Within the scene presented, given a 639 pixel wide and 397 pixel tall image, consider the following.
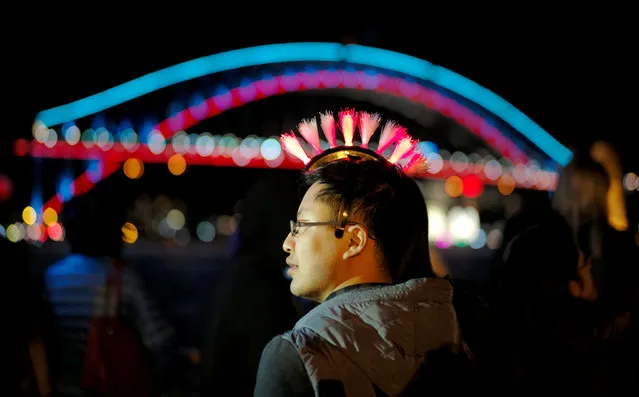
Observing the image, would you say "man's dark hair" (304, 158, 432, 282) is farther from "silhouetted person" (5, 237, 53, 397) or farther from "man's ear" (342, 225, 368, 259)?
"silhouetted person" (5, 237, 53, 397)

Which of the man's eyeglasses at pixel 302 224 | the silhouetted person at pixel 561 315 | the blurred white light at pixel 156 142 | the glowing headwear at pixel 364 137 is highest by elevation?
the blurred white light at pixel 156 142

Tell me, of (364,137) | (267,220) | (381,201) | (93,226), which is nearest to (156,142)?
(93,226)

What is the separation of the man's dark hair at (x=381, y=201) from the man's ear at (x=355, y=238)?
23 mm

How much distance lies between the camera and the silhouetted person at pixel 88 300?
4.00 metres

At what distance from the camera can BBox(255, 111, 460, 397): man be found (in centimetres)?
163

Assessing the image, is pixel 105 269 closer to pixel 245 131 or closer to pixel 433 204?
pixel 245 131

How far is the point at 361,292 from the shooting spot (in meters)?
1.82

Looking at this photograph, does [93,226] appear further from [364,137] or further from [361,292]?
[361,292]

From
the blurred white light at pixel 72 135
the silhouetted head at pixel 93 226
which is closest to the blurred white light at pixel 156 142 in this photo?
the blurred white light at pixel 72 135

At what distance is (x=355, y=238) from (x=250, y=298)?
192 centimetres

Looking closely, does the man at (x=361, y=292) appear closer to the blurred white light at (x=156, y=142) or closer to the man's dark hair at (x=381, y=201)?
the man's dark hair at (x=381, y=201)

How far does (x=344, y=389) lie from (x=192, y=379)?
155 inches

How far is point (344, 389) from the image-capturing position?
62.6 inches

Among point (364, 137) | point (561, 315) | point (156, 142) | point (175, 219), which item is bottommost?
point (561, 315)
